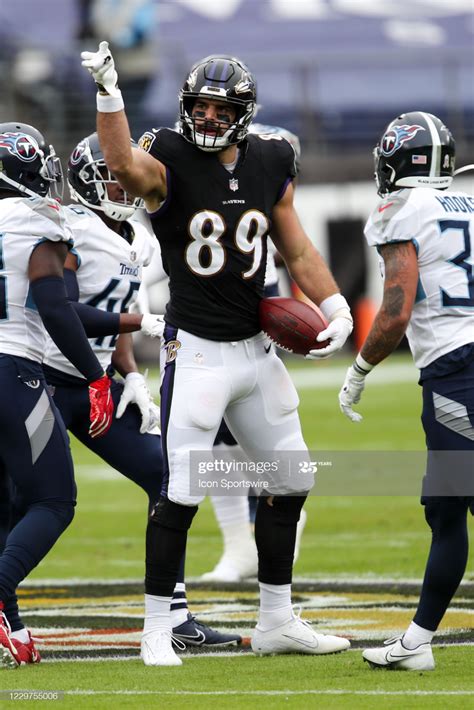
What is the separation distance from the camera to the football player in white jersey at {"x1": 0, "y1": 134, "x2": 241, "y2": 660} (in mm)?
5348

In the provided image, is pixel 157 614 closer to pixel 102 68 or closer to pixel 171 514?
pixel 171 514

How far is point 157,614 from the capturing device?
15.4 ft

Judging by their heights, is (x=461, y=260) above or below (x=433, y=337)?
above

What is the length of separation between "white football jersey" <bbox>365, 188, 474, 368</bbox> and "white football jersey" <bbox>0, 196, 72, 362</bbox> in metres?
1.08

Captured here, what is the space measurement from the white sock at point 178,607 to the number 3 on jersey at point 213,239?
1287mm

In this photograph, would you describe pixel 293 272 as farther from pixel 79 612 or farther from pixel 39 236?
pixel 79 612

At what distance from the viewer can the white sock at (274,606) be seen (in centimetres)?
489

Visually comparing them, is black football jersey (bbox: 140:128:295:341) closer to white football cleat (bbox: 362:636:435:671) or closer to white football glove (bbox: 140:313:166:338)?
white football glove (bbox: 140:313:166:338)

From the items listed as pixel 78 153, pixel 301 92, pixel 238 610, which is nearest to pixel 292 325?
pixel 78 153

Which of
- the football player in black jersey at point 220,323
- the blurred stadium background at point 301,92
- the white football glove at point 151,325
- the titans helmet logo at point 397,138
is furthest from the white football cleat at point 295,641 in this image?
the blurred stadium background at point 301,92

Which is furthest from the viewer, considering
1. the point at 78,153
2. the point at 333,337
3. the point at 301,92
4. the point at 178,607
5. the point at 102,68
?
the point at 301,92

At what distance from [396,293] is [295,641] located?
4.37ft

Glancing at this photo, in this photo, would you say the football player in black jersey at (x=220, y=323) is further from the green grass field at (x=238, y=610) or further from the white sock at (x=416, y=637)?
the white sock at (x=416, y=637)

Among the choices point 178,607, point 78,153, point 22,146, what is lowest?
point 178,607
